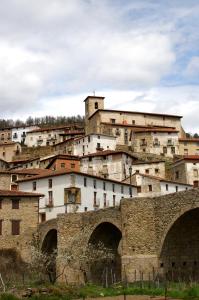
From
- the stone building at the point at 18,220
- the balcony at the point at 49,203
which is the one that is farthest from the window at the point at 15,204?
the balcony at the point at 49,203

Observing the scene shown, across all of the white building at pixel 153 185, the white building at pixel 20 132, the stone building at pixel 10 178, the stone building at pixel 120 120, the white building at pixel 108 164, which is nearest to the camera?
the stone building at pixel 10 178

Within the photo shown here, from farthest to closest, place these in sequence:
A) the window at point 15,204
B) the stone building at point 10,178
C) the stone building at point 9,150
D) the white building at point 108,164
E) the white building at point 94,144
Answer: the stone building at point 9,150 < the white building at point 94,144 < the white building at point 108,164 < the stone building at point 10,178 < the window at point 15,204

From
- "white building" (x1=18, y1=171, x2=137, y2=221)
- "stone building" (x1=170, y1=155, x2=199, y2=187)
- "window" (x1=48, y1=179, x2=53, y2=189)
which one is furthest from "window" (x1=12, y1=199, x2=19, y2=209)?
"stone building" (x1=170, y1=155, x2=199, y2=187)

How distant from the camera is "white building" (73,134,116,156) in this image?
9719cm

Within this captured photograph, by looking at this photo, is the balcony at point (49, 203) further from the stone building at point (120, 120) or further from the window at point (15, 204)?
the stone building at point (120, 120)

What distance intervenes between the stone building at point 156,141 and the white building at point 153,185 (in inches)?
815

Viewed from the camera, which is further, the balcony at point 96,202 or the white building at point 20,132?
the white building at point 20,132

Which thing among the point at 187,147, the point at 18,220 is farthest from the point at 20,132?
the point at 18,220

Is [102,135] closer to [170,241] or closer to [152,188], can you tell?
[152,188]

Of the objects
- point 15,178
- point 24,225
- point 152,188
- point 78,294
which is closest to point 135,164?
point 152,188

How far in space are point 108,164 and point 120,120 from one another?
75.0ft

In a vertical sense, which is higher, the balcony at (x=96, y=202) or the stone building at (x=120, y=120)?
the stone building at (x=120, y=120)

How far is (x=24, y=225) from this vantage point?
55.4 metres

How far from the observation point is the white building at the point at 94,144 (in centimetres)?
9719
